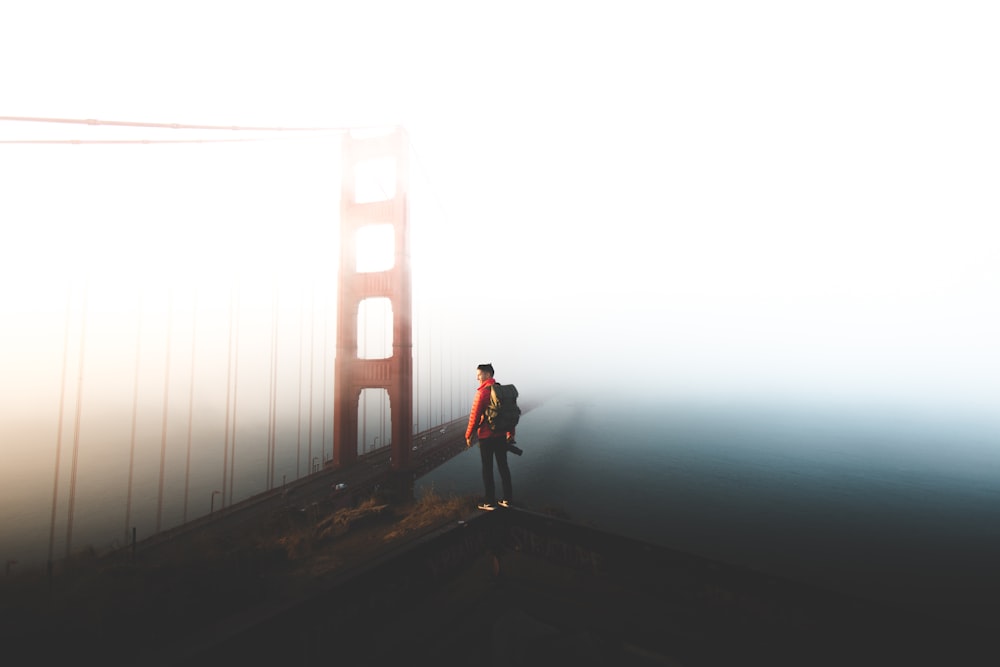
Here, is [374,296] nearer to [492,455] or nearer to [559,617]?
[492,455]

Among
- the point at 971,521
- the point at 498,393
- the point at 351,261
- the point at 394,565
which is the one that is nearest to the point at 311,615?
the point at 394,565

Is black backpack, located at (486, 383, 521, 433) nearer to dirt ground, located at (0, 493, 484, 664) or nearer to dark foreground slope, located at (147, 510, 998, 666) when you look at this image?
dark foreground slope, located at (147, 510, 998, 666)

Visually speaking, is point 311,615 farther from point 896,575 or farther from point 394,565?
point 896,575

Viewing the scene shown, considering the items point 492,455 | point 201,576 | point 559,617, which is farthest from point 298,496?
point 559,617

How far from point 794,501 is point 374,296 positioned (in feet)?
182

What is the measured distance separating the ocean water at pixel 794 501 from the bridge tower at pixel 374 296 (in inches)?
271

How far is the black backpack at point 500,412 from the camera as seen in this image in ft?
15.4

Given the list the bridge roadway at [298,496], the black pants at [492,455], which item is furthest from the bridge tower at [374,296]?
the black pants at [492,455]

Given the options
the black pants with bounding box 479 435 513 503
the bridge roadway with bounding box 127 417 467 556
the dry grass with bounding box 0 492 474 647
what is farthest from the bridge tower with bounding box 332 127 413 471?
the black pants with bounding box 479 435 513 503

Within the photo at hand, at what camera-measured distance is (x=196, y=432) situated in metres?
100

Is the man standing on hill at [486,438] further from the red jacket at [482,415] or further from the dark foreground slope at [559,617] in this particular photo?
the dark foreground slope at [559,617]

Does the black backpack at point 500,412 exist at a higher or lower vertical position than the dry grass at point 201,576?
higher

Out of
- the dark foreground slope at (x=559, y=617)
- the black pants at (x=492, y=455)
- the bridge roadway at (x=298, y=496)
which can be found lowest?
the bridge roadway at (x=298, y=496)

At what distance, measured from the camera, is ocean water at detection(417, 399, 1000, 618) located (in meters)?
30.6
